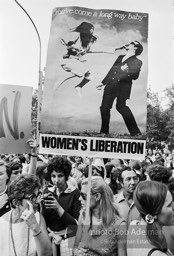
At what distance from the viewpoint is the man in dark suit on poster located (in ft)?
12.9

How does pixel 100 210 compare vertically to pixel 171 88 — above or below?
below

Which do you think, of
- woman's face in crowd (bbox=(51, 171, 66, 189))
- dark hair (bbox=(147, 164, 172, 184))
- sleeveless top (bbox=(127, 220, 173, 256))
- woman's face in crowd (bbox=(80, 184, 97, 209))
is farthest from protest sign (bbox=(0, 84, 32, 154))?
sleeveless top (bbox=(127, 220, 173, 256))

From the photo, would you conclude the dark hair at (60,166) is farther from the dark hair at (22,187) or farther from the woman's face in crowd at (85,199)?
the dark hair at (22,187)

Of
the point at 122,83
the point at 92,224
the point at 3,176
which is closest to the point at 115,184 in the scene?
the point at 3,176

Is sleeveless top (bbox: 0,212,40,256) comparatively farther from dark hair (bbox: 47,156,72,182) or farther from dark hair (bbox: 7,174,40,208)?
dark hair (bbox: 47,156,72,182)

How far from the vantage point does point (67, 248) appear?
13.1ft

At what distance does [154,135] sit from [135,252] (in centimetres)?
6576

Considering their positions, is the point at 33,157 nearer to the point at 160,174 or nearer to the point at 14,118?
the point at 14,118

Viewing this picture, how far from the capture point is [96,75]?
13.2 feet

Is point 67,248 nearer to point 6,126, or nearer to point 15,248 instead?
point 15,248

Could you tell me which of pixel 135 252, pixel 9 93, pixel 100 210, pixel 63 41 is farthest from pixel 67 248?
pixel 9 93

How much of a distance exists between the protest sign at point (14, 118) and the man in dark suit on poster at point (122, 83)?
75.8 inches

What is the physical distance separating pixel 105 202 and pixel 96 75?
1.27 meters

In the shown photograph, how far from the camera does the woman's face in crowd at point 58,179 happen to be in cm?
471
